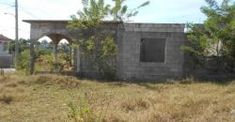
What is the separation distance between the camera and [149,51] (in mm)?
19234

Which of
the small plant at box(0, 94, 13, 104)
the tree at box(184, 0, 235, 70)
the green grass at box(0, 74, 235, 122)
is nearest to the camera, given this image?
the green grass at box(0, 74, 235, 122)

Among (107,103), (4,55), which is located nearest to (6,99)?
(107,103)

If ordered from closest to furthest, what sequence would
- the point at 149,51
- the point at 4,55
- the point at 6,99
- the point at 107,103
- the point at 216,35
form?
1. the point at 107,103
2. the point at 6,99
3. the point at 216,35
4. the point at 149,51
5. the point at 4,55

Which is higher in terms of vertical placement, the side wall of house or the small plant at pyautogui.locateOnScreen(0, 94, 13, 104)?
the side wall of house

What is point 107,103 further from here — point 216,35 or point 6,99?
point 216,35

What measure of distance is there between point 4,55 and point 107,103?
120 feet

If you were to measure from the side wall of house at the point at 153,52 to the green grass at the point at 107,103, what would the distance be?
83.4 inches

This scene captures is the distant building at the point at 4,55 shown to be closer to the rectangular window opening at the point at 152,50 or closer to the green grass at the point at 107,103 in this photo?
the rectangular window opening at the point at 152,50

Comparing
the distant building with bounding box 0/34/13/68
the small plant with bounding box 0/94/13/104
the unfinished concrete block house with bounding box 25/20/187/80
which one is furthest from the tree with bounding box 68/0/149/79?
the distant building with bounding box 0/34/13/68

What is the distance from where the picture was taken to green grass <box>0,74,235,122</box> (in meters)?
8.58

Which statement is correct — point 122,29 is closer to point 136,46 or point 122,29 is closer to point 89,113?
point 136,46

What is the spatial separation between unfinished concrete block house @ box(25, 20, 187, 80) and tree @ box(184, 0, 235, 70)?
599 mm

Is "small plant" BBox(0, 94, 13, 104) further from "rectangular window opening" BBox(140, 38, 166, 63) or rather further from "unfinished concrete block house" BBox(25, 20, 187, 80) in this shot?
"rectangular window opening" BBox(140, 38, 166, 63)

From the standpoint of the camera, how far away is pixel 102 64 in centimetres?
1947
